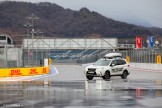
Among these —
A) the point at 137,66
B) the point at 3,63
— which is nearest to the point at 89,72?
the point at 3,63

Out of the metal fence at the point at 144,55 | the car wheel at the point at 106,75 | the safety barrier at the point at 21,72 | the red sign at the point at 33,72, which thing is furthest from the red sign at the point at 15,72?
the metal fence at the point at 144,55

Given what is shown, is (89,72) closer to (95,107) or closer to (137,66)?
(95,107)

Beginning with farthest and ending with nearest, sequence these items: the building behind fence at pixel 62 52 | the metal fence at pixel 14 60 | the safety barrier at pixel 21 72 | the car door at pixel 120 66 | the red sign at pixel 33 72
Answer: the building behind fence at pixel 62 52, the metal fence at pixel 14 60, the red sign at pixel 33 72, the safety barrier at pixel 21 72, the car door at pixel 120 66

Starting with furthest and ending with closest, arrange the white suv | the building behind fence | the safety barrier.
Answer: the building behind fence, the safety barrier, the white suv

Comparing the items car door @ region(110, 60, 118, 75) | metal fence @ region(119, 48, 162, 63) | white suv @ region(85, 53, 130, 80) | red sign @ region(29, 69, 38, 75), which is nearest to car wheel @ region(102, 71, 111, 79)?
white suv @ region(85, 53, 130, 80)

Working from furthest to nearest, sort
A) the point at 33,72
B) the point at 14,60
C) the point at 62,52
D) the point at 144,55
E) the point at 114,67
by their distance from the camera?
1. the point at 62,52
2. the point at 144,55
3. the point at 14,60
4. the point at 33,72
5. the point at 114,67

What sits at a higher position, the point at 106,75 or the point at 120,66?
the point at 120,66

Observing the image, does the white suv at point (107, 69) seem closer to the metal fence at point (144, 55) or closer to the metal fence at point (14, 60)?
the metal fence at point (14, 60)

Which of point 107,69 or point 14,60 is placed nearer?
point 107,69

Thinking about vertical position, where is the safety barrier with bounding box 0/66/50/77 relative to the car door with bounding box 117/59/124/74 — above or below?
below

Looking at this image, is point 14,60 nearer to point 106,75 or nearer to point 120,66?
point 120,66

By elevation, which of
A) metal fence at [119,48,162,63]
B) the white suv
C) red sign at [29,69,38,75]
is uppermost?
metal fence at [119,48,162,63]

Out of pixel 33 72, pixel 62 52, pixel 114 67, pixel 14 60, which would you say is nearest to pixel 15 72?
pixel 33 72

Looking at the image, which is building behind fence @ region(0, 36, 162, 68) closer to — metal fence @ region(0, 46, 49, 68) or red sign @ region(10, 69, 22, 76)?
metal fence @ region(0, 46, 49, 68)
